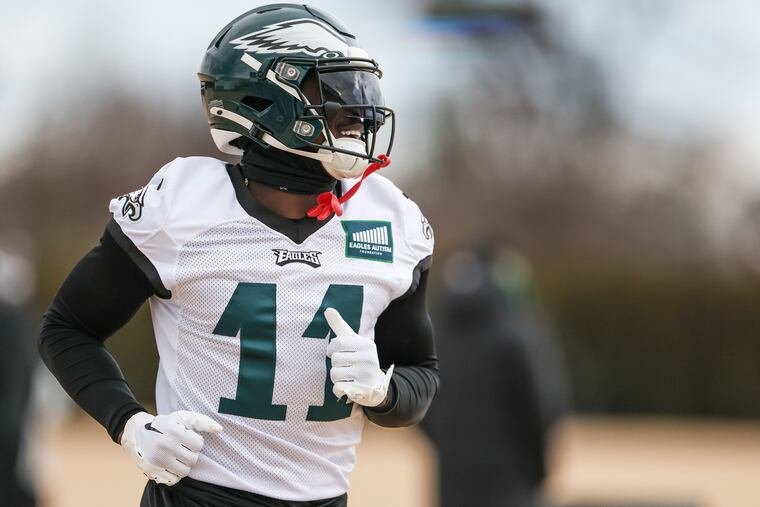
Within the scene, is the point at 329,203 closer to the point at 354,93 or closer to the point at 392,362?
the point at 354,93

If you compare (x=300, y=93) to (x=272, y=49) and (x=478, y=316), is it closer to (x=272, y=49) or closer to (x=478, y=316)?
(x=272, y=49)

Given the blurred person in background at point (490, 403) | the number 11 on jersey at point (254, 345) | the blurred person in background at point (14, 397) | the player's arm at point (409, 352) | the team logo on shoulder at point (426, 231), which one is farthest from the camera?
the blurred person in background at point (14, 397)

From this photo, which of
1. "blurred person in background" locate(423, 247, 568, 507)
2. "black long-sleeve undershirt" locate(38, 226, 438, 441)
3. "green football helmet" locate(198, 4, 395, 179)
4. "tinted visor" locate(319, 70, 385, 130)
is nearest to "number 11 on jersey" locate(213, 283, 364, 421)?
"black long-sleeve undershirt" locate(38, 226, 438, 441)

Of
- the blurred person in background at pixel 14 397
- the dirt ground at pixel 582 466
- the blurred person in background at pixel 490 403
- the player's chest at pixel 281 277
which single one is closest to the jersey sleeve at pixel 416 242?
the player's chest at pixel 281 277

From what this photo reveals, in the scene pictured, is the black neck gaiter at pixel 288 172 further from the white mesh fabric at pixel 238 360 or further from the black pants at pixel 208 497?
the black pants at pixel 208 497

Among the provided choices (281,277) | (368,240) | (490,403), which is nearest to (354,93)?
(368,240)

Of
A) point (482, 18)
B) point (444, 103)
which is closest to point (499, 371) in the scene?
point (482, 18)

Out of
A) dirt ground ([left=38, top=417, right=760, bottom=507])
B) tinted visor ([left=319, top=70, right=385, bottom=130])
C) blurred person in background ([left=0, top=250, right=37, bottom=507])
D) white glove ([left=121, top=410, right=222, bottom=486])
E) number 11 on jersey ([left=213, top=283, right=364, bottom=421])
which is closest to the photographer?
white glove ([left=121, top=410, right=222, bottom=486])

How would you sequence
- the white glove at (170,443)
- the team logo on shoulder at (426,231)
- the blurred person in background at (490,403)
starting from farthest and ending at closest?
1. the blurred person in background at (490,403)
2. the team logo on shoulder at (426,231)
3. the white glove at (170,443)

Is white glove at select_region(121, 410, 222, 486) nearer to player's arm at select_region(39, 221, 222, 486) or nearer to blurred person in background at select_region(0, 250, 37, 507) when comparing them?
player's arm at select_region(39, 221, 222, 486)

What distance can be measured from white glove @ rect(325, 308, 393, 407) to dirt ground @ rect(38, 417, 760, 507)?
698cm

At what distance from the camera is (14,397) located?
7371mm

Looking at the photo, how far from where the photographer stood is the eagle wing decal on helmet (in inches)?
128

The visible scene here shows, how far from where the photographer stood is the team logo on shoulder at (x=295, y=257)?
3166 millimetres
